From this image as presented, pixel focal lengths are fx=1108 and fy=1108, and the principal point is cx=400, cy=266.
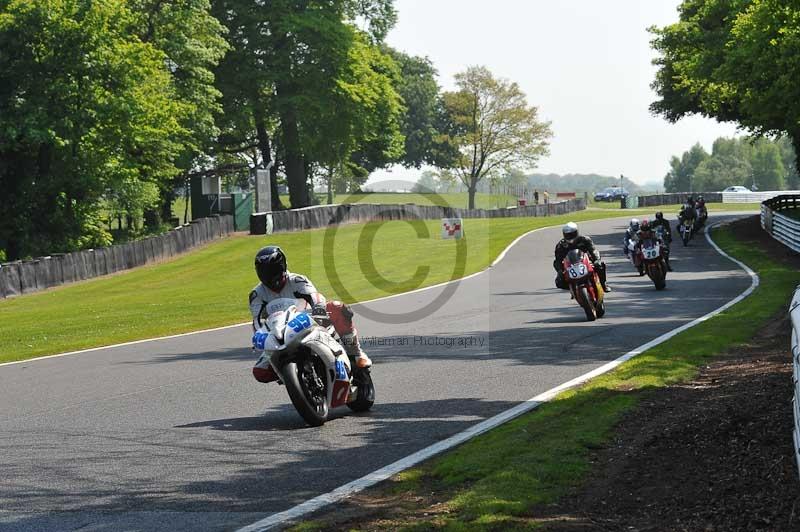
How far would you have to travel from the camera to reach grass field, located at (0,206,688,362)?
2269cm

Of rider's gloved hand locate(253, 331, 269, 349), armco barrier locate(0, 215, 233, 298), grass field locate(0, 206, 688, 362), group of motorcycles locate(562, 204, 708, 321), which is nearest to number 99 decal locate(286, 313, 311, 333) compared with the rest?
rider's gloved hand locate(253, 331, 269, 349)

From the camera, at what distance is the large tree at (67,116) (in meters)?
45.0

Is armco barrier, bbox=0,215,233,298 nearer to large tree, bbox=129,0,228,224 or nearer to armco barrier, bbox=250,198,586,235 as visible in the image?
armco barrier, bbox=250,198,586,235

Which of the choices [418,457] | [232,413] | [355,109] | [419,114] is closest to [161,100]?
[355,109]

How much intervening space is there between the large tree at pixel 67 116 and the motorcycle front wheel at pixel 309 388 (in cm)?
3663

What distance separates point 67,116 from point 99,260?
8.55m

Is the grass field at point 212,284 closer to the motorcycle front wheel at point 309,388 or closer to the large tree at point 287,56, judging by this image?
the large tree at point 287,56

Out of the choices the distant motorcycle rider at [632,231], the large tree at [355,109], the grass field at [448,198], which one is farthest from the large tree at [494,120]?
the distant motorcycle rider at [632,231]

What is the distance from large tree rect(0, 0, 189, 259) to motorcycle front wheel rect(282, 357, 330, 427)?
3663cm

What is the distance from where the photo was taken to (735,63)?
4134cm

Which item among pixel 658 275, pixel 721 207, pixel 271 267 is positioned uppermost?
pixel 271 267

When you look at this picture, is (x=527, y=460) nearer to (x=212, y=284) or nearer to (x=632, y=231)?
(x=632, y=231)

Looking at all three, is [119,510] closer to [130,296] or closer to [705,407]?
[705,407]

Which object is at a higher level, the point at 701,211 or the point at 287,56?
the point at 287,56
